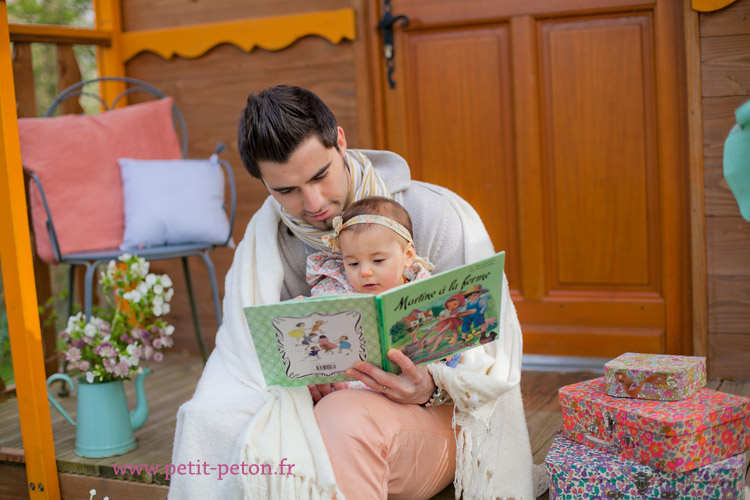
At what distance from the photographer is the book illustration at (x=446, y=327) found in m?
1.45

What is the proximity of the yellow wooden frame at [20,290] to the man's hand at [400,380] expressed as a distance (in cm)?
110

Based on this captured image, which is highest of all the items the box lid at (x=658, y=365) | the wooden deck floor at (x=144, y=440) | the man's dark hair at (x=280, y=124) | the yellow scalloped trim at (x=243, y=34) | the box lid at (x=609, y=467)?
the yellow scalloped trim at (x=243, y=34)

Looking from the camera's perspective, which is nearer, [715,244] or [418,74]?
[715,244]

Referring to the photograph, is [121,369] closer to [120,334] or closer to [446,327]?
[120,334]

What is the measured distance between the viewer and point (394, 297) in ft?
4.54

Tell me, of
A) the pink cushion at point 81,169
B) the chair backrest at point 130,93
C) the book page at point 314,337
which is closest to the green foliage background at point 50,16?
the chair backrest at point 130,93

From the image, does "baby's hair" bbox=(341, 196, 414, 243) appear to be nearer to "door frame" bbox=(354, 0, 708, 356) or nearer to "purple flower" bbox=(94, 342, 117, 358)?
"purple flower" bbox=(94, 342, 117, 358)

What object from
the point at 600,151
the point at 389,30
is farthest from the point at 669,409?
the point at 389,30

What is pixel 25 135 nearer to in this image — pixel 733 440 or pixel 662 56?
pixel 662 56

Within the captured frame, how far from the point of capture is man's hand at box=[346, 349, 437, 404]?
1.50m

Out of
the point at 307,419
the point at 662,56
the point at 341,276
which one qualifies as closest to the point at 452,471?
the point at 307,419

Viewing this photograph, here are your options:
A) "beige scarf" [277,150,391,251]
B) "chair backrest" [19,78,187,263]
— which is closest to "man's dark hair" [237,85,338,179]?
"beige scarf" [277,150,391,251]

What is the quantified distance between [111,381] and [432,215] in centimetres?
111

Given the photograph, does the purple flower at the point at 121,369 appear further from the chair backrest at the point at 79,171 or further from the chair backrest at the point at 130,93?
the chair backrest at the point at 130,93
